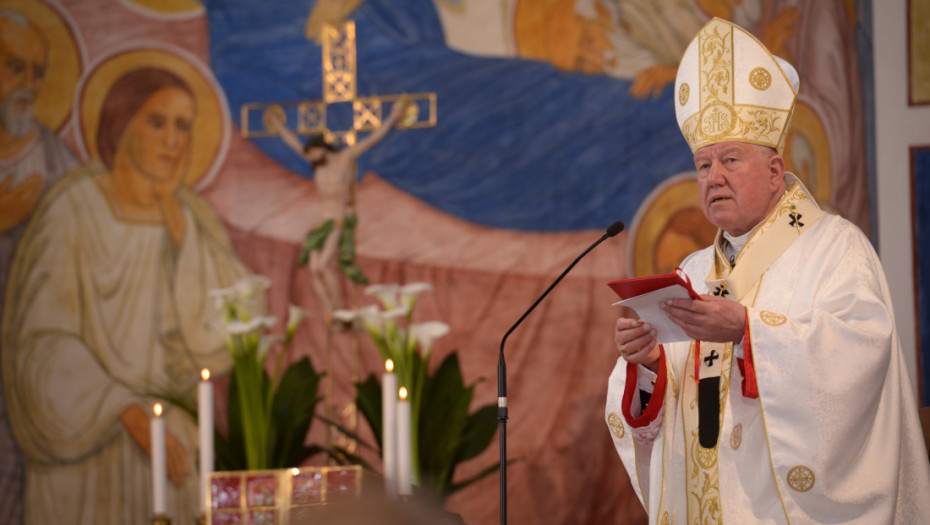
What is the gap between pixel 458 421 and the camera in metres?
4.64

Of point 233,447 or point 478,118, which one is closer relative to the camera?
point 233,447

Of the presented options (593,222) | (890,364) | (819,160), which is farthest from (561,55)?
(890,364)

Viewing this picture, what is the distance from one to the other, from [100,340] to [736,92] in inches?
161

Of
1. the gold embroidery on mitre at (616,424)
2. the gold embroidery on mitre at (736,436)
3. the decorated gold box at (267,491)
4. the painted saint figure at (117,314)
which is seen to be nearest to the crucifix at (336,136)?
the painted saint figure at (117,314)

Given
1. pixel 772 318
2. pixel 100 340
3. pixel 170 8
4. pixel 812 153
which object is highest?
pixel 170 8

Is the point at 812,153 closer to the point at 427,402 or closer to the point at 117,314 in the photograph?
the point at 427,402

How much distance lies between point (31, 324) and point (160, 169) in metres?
1.14

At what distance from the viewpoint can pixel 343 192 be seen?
5883 millimetres

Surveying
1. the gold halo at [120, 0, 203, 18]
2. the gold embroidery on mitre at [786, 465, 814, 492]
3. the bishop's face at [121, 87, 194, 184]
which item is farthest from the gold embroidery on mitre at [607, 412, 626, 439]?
the gold halo at [120, 0, 203, 18]

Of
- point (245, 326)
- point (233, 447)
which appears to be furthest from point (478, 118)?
point (233, 447)

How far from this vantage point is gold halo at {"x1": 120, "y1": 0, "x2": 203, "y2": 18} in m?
6.26

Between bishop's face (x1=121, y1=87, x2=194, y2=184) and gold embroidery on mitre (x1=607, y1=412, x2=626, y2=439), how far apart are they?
3.54 metres

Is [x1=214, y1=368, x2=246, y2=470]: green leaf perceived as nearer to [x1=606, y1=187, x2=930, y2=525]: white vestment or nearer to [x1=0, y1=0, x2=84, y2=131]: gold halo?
[x1=606, y1=187, x2=930, y2=525]: white vestment

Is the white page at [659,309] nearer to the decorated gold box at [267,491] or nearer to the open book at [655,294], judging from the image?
the open book at [655,294]
